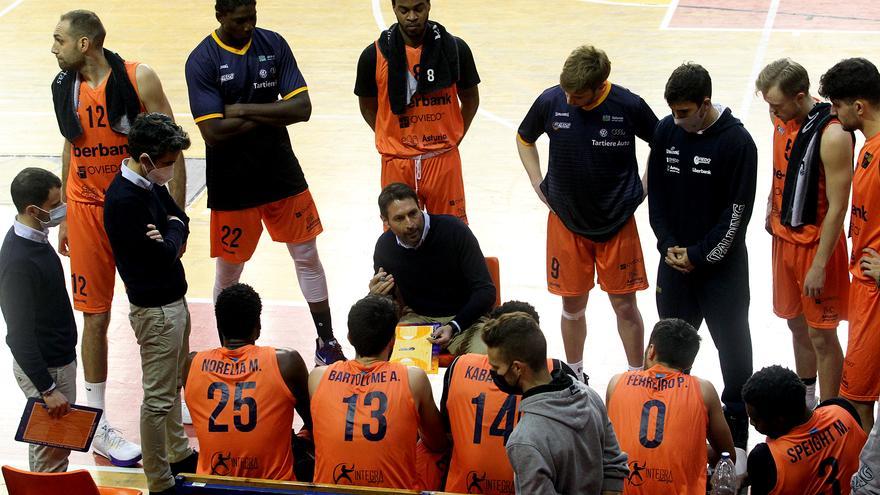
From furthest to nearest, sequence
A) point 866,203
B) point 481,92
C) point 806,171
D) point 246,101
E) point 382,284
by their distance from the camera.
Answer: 1. point 481,92
2. point 246,101
3. point 382,284
4. point 806,171
5. point 866,203

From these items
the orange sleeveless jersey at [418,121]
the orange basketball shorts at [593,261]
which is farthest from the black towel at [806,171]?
the orange sleeveless jersey at [418,121]

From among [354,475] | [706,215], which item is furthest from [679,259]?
[354,475]

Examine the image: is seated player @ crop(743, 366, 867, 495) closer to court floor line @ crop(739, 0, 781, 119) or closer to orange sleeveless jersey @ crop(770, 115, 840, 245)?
orange sleeveless jersey @ crop(770, 115, 840, 245)

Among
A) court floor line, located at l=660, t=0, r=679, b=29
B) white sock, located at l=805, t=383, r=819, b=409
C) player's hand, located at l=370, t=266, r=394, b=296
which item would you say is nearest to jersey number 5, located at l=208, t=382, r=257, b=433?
player's hand, located at l=370, t=266, r=394, b=296

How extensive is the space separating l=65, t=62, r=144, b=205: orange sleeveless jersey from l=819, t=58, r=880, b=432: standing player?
13.4 feet

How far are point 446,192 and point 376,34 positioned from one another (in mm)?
8852

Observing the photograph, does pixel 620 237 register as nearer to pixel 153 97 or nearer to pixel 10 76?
pixel 153 97

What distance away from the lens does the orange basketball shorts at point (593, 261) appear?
6.96 metres

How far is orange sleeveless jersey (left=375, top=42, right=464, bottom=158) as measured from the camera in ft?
25.0

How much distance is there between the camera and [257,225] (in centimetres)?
754

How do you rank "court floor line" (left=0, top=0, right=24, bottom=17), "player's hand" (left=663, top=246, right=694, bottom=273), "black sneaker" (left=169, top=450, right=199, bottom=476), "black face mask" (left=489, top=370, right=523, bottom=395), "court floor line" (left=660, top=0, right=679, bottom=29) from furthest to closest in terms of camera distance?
"court floor line" (left=0, top=0, right=24, bottom=17) → "court floor line" (left=660, top=0, right=679, bottom=29) → "player's hand" (left=663, top=246, right=694, bottom=273) → "black sneaker" (left=169, top=450, right=199, bottom=476) → "black face mask" (left=489, top=370, right=523, bottom=395)

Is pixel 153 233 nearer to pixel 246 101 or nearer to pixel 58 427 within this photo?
pixel 58 427

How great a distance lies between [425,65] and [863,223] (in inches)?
122

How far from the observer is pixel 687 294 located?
6.65 metres
